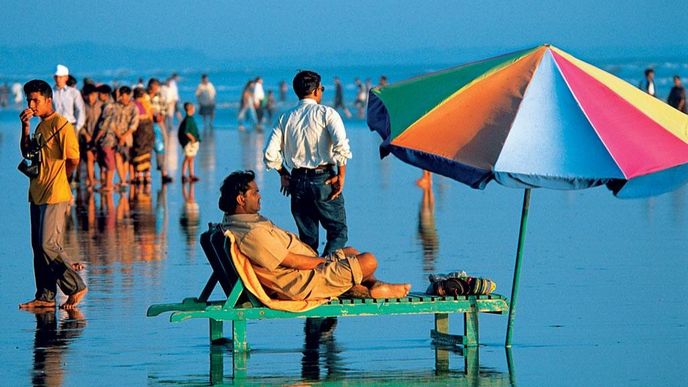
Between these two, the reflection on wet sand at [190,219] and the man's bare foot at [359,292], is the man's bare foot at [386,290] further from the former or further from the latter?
the reflection on wet sand at [190,219]

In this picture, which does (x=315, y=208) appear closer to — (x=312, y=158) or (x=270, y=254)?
(x=312, y=158)

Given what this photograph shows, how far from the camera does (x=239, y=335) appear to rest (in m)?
10.3

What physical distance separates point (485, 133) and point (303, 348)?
202 centimetres

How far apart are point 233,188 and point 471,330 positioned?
5.85 feet

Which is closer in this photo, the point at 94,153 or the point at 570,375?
the point at 570,375

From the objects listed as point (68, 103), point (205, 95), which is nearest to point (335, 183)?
point (68, 103)

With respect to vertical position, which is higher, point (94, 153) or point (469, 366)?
point (94, 153)

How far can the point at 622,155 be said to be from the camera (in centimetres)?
959

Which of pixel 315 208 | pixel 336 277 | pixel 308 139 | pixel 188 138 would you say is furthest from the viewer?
pixel 188 138

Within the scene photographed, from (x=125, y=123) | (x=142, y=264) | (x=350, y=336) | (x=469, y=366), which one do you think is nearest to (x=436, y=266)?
(x=142, y=264)

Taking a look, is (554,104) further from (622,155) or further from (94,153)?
(94,153)

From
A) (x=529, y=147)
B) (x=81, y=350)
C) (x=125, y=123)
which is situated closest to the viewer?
(x=529, y=147)

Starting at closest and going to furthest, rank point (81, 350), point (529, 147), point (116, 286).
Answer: point (529, 147) → point (81, 350) → point (116, 286)

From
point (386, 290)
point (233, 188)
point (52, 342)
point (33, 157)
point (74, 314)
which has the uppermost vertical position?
point (33, 157)
